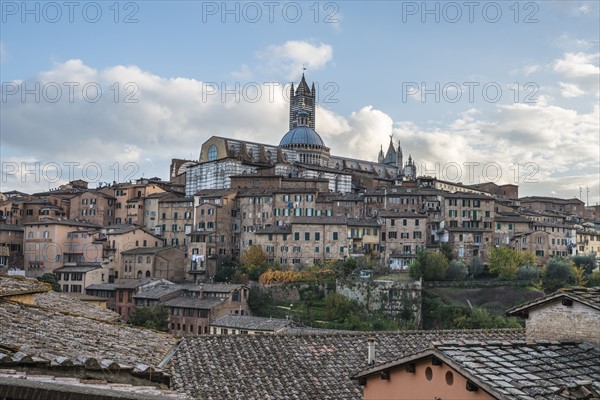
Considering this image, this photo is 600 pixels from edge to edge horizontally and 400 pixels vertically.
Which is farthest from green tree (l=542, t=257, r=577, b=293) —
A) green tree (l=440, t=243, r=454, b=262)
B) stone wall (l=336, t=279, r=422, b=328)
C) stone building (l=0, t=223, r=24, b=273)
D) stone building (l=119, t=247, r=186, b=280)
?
stone building (l=0, t=223, r=24, b=273)

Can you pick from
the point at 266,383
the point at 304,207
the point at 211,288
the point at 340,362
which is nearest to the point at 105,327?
the point at 266,383

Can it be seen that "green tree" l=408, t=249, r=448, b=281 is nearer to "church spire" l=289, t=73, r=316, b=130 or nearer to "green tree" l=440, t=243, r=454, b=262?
"green tree" l=440, t=243, r=454, b=262

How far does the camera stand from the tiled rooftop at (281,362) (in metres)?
12.5

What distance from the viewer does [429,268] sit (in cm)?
6222

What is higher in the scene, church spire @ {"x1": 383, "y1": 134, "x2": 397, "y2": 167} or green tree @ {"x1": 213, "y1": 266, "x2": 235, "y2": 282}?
church spire @ {"x1": 383, "y1": 134, "x2": 397, "y2": 167}

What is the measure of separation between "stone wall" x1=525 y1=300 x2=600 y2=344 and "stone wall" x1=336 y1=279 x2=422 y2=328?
49.2 metres

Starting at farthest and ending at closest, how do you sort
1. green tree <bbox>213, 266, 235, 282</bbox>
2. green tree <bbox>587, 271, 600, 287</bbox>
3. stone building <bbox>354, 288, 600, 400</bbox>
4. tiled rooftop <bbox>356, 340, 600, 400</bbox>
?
1. green tree <bbox>213, 266, 235, 282</bbox>
2. green tree <bbox>587, 271, 600, 287</bbox>
3. stone building <bbox>354, 288, 600, 400</bbox>
4. tiled rooftop <bbox>356, 340, 600, 400</bbox>

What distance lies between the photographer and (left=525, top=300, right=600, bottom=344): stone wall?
10078mm

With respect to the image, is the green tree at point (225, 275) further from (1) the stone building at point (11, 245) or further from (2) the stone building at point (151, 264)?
(1) the stone building at point (11, 245)

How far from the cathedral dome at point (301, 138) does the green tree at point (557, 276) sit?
4892 cm

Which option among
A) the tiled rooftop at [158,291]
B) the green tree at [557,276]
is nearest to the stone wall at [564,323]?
the tiled rooftop at [158,291]

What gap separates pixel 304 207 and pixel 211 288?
809 inches

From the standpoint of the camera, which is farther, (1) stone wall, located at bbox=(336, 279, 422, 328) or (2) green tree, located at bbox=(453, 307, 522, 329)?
(1) stone wall, located at bbox=(336, 279, 422, 328)

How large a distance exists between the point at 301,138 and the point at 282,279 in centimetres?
4456
